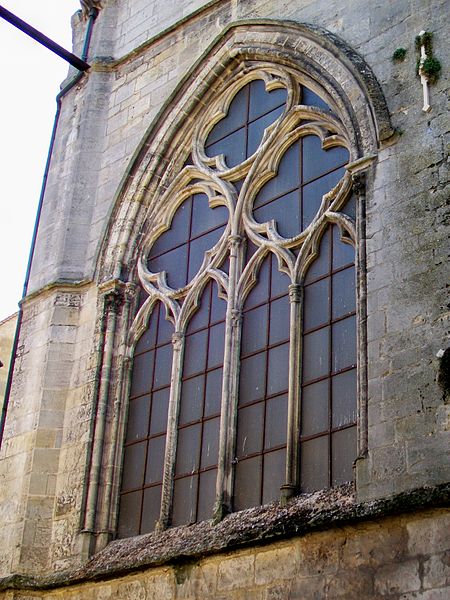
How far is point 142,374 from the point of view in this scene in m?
10.4

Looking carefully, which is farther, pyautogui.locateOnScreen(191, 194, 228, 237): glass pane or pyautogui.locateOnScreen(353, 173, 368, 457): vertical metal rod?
pyautogui.locateOnScreen(191, 194, 228, 237): glass pane

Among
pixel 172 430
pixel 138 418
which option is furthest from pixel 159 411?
pixel 172 430

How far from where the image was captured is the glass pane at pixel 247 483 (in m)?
8.73

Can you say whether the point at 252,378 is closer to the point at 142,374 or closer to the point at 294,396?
the point at 294,396

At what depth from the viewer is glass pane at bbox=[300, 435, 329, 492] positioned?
829cm

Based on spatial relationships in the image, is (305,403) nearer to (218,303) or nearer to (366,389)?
(366,389)

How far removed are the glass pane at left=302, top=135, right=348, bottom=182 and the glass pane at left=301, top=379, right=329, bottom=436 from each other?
2012 mm

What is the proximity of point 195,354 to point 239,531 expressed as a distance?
2.22m

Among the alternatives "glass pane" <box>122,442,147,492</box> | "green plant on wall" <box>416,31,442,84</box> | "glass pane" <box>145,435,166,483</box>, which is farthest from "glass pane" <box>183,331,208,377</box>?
"green plant on wall" <box>416,31,442,84</box>

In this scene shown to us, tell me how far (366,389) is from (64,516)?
3334mm

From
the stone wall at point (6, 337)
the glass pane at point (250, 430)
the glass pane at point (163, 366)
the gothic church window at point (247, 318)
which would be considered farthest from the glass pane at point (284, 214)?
the stone wall at point (6, 337)

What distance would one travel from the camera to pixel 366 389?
7898mm

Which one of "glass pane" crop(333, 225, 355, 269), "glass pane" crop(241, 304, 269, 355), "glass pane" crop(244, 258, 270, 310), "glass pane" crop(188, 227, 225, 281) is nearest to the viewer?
"glass pane" crop(333, 225, 355, 269)

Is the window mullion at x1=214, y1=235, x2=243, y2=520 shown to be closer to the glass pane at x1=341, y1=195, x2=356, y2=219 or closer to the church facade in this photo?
the church facade
